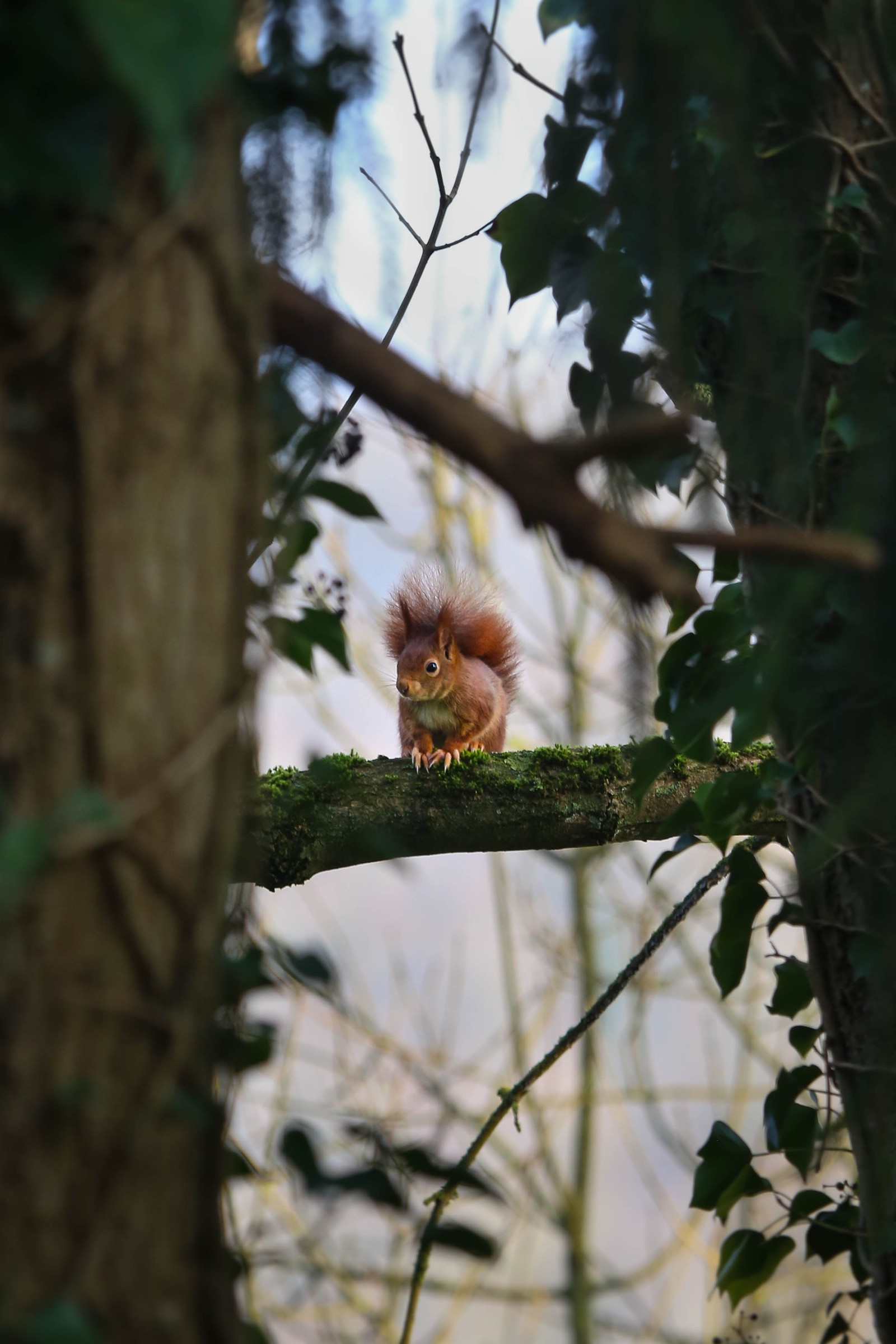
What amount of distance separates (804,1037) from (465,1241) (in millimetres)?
772

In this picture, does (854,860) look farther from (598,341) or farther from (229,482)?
(229,482)

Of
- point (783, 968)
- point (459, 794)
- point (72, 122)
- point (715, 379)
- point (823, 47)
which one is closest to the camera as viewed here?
point (72, 122)

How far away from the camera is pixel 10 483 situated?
0.50 metres

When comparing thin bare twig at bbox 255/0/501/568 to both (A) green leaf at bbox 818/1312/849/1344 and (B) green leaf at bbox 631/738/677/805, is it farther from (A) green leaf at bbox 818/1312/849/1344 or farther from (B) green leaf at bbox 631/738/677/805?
(A) green leaf at bbox 818/1312/849/1344

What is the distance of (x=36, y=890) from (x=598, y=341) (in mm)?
513

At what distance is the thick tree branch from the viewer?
571 mm

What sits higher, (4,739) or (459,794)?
(459,794)

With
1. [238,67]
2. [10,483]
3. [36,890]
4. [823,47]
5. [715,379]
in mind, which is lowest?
[36,890]

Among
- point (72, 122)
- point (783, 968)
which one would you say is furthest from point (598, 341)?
point (783, 968)

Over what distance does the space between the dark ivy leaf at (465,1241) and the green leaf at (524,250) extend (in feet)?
2.41

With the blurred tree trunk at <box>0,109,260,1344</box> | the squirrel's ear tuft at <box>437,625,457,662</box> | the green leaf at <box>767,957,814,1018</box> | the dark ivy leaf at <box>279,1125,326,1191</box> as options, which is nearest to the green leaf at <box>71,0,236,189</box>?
the blurred tree trunk at <box>0,109,260,1344</box>

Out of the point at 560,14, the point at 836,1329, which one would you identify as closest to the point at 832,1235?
the point at 836,1329

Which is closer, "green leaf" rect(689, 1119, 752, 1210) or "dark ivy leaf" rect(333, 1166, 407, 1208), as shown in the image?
"dark ivy leaf" rect(333, 1166, 407, 1208)

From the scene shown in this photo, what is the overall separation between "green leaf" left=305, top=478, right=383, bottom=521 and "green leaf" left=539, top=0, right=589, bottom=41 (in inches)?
12.9
